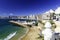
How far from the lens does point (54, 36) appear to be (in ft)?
16.8

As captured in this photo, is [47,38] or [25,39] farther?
[25,39]

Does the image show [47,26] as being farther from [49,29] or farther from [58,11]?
[58,11]

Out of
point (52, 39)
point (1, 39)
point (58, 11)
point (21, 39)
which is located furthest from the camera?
point (58, 11)

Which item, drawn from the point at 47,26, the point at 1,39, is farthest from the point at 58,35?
the point at 1,39

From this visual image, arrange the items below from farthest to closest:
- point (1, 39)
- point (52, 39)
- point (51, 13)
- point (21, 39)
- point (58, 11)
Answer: point (51, 13) → point (58, 11) → point (1, 39) → point (21, 39) → point (52, 39)

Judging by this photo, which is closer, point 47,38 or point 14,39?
point 47,38

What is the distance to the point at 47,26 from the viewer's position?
5.42 metres

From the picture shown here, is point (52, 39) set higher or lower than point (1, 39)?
higher

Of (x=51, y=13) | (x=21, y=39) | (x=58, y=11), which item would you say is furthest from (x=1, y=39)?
(x=51, y=13)

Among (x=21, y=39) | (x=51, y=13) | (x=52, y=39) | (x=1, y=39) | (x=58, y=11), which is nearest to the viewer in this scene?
(x=52, y=39)

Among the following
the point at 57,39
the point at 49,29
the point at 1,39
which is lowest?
the point at 1,39

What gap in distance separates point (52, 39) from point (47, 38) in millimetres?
284

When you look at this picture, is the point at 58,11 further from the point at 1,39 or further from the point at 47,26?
the point at 47,26

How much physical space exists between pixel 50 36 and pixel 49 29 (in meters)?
0.32
